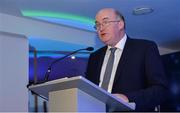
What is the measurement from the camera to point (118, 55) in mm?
1998

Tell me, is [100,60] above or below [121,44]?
below

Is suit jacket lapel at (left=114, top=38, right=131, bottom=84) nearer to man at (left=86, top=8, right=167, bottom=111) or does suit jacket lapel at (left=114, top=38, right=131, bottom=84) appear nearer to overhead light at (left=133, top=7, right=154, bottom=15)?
man at (left=86, top=8, right=167, bottom=111)

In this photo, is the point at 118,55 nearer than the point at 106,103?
No

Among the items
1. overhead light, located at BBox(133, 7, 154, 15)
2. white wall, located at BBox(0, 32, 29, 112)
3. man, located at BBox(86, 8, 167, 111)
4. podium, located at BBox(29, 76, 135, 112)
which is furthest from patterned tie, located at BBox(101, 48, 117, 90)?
white wall, located at BBox(0, 32, 29, 112)

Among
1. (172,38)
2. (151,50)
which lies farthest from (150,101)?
(172,38)

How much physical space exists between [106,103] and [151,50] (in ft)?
1.72

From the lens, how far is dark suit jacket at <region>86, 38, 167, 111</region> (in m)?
1.72

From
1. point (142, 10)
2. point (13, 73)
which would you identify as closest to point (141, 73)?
point (142, 10)

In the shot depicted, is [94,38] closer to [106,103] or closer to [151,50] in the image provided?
[151,50]

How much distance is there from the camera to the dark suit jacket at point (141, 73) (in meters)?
1.72

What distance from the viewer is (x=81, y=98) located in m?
1.45

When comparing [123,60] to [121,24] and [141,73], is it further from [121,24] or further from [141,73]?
[121,24]

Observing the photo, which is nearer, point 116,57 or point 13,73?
point 116,57

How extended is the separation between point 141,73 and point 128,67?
0.26 ft
